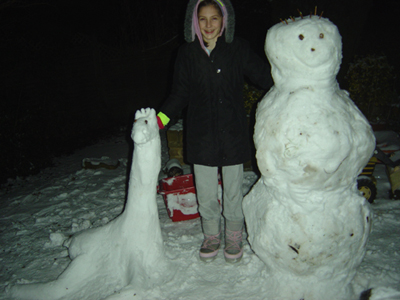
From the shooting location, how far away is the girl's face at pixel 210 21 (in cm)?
192

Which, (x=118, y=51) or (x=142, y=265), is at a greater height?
(x=118, y=51)

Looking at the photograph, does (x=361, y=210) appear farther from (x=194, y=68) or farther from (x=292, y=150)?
(x=194, y=68)

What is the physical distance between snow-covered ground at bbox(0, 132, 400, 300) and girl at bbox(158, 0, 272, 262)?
0.27 metres

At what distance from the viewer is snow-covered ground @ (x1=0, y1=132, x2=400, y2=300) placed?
6.46ft

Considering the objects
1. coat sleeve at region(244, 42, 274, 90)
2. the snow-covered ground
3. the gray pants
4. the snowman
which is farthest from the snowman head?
the snow-covered ground

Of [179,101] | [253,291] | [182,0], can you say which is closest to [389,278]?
[253,291]

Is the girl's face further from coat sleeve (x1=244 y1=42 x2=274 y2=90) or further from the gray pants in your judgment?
the gray pants

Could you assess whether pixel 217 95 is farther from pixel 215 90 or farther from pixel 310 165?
pixel 310 165

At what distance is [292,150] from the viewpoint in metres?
1.51

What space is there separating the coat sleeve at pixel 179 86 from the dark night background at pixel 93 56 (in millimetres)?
2957

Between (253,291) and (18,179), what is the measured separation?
4.25 metres

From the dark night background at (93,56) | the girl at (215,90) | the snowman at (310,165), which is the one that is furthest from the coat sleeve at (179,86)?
the dark night background at (93,56)

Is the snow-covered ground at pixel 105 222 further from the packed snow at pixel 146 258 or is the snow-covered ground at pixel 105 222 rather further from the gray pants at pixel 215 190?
the gray pants at pixel 215 190

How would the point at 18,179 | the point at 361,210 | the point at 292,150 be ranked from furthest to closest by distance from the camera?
the point at 18,179
the point at 361,210
the point at 292,150
